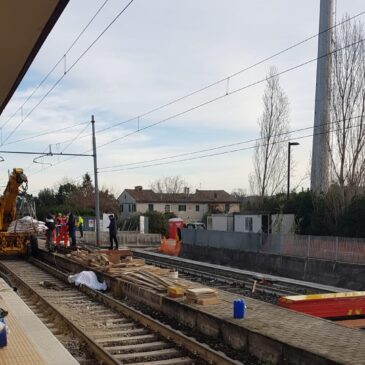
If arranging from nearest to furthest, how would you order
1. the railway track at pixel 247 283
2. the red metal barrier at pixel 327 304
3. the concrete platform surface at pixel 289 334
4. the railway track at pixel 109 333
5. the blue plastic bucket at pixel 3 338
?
the blue plastic bucket at pixel 3 338
the concrete platform surface at pixel 289 334
the railway track at pixel 109 333
the red metal barrier at pixel 327 304
the railway track at pixel 247 283

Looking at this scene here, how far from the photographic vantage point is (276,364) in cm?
810

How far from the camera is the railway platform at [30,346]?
6.62 metres

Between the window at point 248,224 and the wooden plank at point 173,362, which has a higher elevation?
the window at point 248,224

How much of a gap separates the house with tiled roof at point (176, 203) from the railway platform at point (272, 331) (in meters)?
77.6

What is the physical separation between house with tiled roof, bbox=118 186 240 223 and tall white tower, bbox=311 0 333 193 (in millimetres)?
53143

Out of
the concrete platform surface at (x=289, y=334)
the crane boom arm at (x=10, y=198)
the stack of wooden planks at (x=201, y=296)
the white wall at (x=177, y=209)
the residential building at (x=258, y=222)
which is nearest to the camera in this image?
the concrete platform surface at (x=289, y=334)

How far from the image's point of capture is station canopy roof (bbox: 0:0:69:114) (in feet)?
16.3

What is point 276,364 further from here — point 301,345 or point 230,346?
point 230,346

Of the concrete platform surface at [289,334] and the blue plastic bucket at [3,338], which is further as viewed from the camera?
the concrete platform surface at [289,334]

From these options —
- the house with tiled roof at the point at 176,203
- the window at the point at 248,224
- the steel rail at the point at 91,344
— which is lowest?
the steel rail at the point at 91,344

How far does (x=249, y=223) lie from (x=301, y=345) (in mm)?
28000

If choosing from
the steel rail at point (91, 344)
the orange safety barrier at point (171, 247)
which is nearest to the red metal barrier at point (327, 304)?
the steel rail at point (91, 344)

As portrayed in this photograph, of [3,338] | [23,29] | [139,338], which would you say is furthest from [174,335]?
[23,29]

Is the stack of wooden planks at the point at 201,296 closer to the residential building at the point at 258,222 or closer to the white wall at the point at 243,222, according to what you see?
the residential building at the point at 258,222
